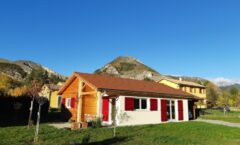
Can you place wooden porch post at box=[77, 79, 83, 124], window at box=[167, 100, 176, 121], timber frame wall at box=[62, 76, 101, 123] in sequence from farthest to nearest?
window at box=[167, 100, 176, 121]
wooden porch post at box=[77, 79, 83, 124]
timber frame wall at box=[62, 76, 101, 123]

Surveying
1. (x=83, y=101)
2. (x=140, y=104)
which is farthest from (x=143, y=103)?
(x=83, y=101)

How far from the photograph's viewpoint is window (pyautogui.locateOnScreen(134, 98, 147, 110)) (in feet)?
69.6

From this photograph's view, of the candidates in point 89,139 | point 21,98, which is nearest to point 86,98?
point 21,98

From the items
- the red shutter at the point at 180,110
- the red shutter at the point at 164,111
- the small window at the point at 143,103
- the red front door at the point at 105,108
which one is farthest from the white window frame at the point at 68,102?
the red shutter at the point at 180,110

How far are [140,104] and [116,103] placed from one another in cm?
266

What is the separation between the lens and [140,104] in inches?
843

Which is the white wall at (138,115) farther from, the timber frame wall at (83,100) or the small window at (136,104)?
the timber frame wall at (83,100)

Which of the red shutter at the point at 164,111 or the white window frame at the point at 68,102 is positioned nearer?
the red shutter at the point at 164,111

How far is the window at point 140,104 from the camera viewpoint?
2120 centimetres

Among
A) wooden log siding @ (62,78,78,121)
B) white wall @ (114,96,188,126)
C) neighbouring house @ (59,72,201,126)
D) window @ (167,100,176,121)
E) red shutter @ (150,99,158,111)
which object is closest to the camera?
white wall @ (114,96,188,126)

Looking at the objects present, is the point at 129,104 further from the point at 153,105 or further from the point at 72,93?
the point at 72,93

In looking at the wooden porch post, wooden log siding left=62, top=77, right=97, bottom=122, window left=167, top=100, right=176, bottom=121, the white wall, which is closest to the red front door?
wooden log siding left=62, top=77, right=97, bottom=122

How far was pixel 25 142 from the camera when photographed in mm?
11133

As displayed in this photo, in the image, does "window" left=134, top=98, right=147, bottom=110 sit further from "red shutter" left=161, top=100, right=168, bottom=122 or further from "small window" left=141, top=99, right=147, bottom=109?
"red shutter" left=161, top=100, right=168, bottom=122
